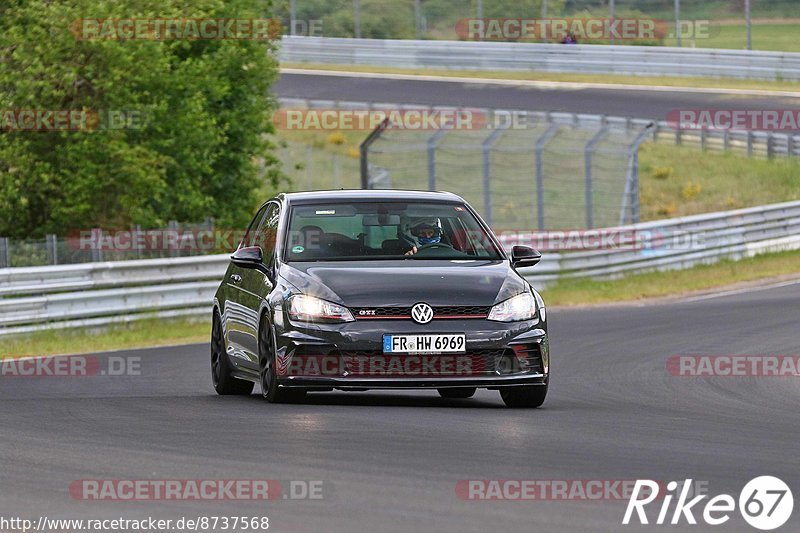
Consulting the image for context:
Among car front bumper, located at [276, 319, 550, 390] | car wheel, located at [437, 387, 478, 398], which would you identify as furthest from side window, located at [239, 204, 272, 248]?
car front bumper, located at [276, 319, 550, 390]

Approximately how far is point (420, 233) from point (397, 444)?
321 centimetres

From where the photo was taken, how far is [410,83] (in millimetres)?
51438

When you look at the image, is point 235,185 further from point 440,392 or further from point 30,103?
point 440,392

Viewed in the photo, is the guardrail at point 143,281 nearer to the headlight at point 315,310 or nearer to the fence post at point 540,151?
the fence post at point 540,151

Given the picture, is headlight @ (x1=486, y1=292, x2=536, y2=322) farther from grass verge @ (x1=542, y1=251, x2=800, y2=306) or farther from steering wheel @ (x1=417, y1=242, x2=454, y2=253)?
grass verge @ (x1=542, y1=251, x2=800, y2=306)

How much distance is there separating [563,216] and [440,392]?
2211cm

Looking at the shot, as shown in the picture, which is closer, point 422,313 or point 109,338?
point 422,313

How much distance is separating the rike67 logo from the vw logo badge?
11.0 ft

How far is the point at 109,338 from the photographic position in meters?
20.8

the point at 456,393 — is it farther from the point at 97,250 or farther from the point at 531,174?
the point at 531,174

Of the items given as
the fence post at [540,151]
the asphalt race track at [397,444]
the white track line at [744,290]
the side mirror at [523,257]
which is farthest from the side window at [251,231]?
the fence post at [540,151]

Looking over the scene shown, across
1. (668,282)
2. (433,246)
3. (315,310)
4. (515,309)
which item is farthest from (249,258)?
(668,282)

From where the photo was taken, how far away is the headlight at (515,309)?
36.8 ft

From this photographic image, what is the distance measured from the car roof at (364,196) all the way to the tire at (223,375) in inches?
52.5
